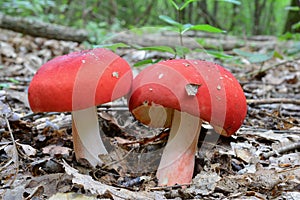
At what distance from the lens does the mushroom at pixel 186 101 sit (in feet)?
6.16

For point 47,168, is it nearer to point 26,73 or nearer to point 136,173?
point 136,173

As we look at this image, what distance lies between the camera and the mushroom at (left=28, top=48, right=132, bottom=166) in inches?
74.9

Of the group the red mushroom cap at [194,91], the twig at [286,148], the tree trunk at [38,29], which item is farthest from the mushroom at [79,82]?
the tree trunk at [38,29]

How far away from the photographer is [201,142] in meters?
2.49

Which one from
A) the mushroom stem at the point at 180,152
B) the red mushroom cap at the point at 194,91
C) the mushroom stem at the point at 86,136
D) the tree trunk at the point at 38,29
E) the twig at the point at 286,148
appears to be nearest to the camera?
the red mushroom cap at the point at 194,91

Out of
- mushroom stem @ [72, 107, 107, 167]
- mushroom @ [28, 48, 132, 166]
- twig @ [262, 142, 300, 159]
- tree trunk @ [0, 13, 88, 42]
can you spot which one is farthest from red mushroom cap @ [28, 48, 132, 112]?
tree trunk @ [0, 13, 88, 42]

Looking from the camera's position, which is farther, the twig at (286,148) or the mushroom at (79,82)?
the twig at (286,148)

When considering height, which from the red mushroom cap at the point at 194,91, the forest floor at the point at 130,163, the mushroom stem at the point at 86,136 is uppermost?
the red mushroom cap at the point at 194,91

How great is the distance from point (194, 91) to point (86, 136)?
33.3 inches

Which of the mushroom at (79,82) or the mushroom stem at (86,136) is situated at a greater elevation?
the mushroom at (79,82)

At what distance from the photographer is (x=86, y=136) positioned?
2.32 metres

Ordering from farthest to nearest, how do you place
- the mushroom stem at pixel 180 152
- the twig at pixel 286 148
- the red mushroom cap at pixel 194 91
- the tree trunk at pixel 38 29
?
the tree trunk at pixel 38 29
the twig at pixel 286 148
the mushroom stem at pixel 180 152
the red mushroom cap at pixel 194 91

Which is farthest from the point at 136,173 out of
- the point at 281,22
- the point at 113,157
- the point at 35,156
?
the point at 281,22

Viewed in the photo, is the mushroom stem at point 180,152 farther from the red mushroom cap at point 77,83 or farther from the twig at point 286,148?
the twig at point 286,148
